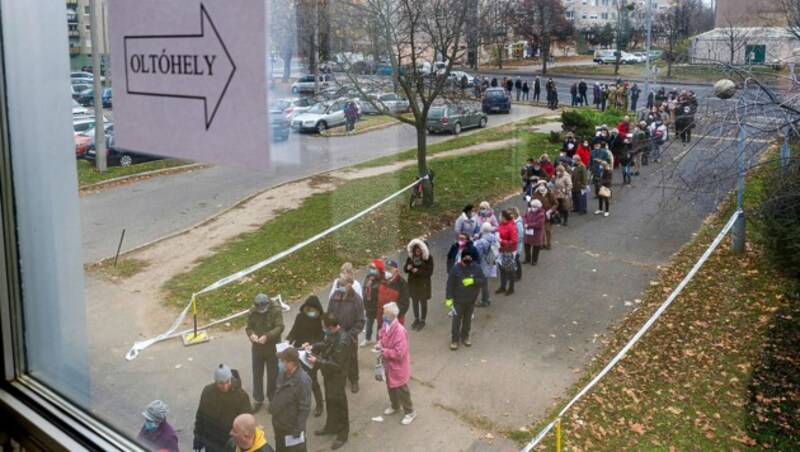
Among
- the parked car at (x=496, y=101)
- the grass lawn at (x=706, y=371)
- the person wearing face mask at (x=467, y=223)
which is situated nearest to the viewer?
the grass lawn at (x=706, y=371)

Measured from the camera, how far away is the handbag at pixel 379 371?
7.70 ft

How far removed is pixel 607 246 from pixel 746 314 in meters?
0.72

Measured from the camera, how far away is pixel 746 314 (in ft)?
5.57

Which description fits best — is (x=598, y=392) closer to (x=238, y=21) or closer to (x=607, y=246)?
(x=607, y=246)

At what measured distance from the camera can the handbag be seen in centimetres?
235

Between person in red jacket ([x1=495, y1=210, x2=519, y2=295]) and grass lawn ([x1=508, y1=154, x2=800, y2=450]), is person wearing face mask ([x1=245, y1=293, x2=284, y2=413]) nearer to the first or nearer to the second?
grass lawn ([x1=508, y1=154, x2=800, y2=450])

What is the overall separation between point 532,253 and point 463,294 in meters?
0.33

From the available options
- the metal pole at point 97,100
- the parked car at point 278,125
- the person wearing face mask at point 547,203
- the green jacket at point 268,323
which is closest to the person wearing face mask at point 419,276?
the person wearing face mask at point 547,203

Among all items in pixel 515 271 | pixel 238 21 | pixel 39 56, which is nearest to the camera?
pixel 238 21

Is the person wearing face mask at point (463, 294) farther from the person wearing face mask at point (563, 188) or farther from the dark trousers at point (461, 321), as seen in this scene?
the person wearing face mask at point (563, 188)

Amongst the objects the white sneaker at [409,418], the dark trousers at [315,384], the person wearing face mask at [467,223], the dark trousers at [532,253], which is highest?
the person wearing face mask at [467,223]

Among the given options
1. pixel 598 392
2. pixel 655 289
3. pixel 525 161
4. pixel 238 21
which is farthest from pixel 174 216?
pixel 525 161

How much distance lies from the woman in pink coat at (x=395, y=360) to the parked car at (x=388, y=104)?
80 cm

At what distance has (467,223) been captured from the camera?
112 inches
